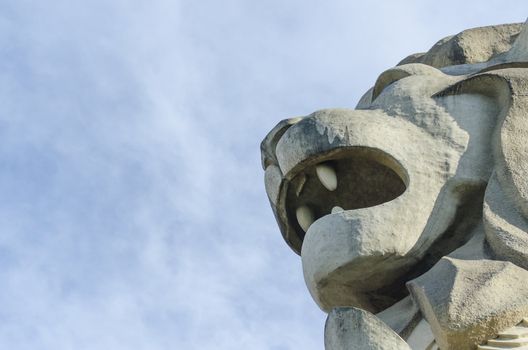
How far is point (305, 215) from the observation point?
6309 mm

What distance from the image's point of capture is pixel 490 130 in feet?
19.8

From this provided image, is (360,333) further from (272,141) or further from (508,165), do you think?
(272,141)

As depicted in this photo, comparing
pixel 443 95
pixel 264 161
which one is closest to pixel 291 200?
pixel 264 161

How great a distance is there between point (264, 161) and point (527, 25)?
124 centimetres

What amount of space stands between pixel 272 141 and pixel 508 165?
113cm

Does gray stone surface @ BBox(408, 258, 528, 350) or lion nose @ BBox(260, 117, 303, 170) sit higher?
lion nose @ BBox(260, 117, 303, 170)

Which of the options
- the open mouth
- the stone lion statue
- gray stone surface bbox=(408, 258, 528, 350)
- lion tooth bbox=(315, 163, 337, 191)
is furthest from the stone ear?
lion tooth bbox=(315, 163, 337, 191)

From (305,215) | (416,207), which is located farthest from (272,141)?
(416,207)

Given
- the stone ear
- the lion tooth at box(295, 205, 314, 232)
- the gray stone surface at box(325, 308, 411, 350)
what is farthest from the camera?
the lion tooth at box(295, 205, 314, 232)

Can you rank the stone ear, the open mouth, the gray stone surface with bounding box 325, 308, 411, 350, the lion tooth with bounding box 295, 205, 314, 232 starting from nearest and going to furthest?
the gray stone surface with bounding box 325, 308, 411, 350 < the stone ear < the open mouth < the lion tooth with bounding box 295, 205, 314, 232

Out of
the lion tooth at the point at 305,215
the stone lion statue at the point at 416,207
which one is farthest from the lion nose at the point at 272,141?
the lion tooth at the point at 305,215

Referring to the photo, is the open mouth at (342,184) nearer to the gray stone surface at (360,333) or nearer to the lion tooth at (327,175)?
the lion tooth at (327,175)

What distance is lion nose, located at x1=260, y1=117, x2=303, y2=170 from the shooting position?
6.39m

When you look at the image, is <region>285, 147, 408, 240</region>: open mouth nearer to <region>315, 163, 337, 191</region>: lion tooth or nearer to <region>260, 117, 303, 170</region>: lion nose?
<region>315, 163, 337, 191</region>: lion tooth
